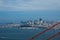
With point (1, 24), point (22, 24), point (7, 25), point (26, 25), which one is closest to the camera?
point (26, 25)

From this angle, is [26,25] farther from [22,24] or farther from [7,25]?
[7,25]

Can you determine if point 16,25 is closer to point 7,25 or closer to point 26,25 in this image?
point 7,25

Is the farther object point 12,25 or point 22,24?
point 12,25

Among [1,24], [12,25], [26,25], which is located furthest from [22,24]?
[1,24]

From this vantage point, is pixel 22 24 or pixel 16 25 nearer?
pixel 22 24

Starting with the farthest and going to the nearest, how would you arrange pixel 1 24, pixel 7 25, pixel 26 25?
pixel 1 24
pixel 7 25
pixel 26 25

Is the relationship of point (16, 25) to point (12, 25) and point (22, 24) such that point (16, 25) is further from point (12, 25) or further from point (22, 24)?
point (22, 24)

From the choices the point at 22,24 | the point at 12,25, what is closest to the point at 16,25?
the point at 12,25
